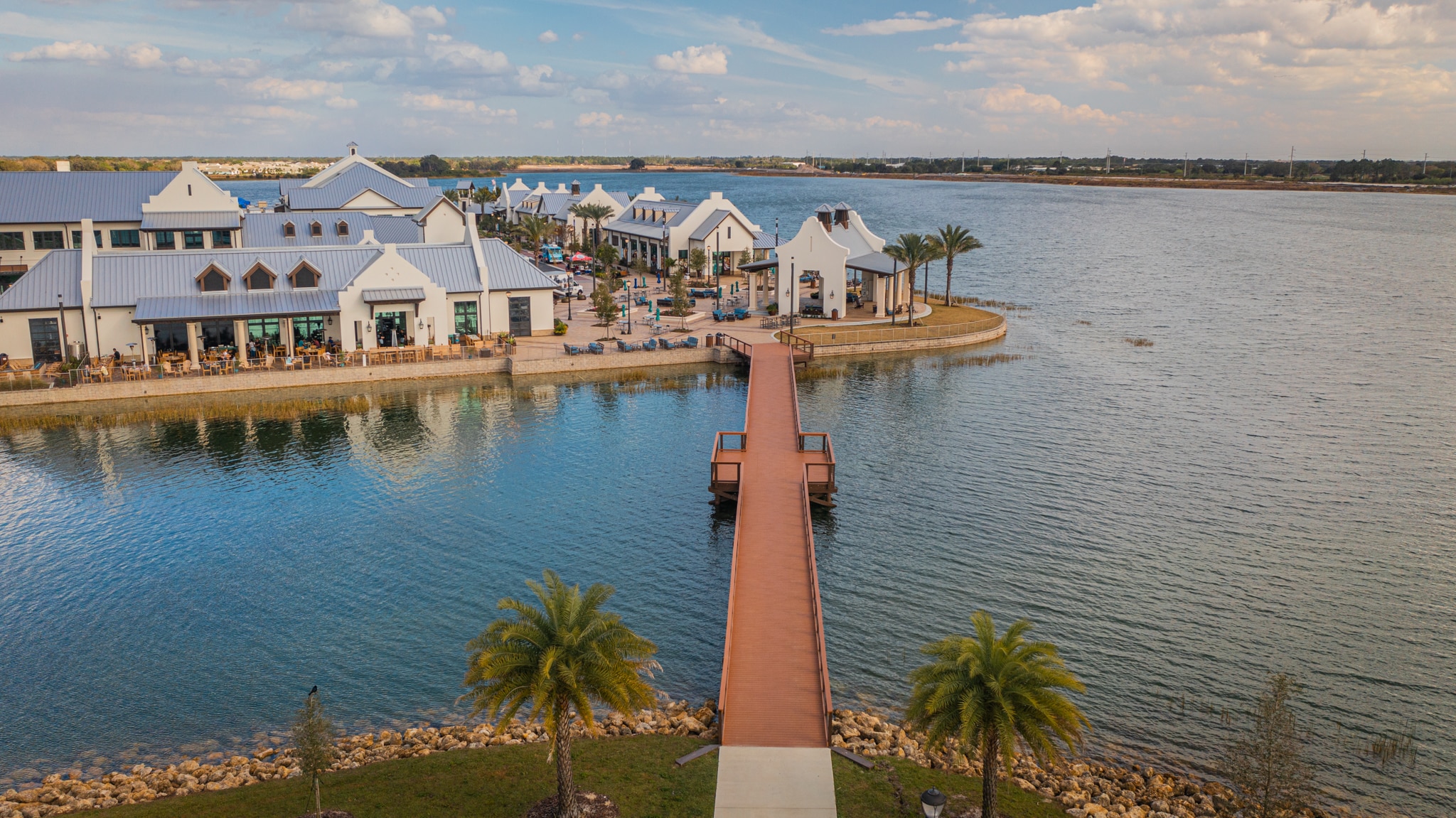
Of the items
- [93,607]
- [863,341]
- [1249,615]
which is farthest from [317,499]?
[863,341]

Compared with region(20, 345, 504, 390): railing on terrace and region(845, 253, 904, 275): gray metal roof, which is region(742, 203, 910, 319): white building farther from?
region(20, 345, 504, 390): railing on terrace

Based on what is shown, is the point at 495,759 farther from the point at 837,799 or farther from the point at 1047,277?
the point at 1047,277

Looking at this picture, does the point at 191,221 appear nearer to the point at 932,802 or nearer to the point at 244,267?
the point at 244,267

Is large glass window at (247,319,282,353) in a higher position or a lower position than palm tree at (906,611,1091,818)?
higher

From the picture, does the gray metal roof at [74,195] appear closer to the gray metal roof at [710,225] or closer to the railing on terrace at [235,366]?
the railing on terrace at [235,366]

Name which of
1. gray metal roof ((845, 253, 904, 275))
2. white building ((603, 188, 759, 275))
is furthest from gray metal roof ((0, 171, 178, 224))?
gray metal roof ((845, 253, 904, 275))

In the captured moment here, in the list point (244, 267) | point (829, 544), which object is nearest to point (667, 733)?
point (829, 544)

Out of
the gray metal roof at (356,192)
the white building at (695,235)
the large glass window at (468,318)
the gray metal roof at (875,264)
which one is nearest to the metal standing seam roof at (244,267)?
the large glass window at (468,318)
